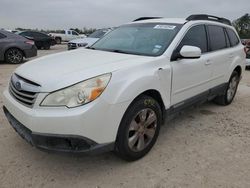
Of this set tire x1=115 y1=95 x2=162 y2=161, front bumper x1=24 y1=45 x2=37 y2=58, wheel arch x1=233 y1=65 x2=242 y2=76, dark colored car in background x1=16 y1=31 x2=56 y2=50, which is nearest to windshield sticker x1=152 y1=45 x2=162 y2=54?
tire x1=115 y1=95 x2=162 y2=161

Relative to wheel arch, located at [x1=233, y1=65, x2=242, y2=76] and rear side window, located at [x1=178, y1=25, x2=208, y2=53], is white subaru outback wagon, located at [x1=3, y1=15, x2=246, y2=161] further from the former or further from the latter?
wheel arch, located at [x1=233, y1=65, x2=242, y2=76]

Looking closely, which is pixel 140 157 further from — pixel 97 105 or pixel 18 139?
pixel 18 139

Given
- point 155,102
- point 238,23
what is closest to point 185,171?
point 155,102

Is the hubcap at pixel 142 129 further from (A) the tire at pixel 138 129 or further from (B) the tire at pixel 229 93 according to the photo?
(B) the tire at pixel 229 93

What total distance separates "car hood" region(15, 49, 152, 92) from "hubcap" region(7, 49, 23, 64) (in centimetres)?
833

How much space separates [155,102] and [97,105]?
98 cm

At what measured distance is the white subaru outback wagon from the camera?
2713mm

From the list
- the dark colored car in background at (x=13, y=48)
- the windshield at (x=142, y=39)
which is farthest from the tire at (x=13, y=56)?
the windshield at (x=142, y=39)

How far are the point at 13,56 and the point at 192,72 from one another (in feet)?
29.7

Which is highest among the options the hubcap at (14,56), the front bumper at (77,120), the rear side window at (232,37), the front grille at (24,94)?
the rear side window at (232,37)

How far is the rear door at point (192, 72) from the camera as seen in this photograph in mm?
3811

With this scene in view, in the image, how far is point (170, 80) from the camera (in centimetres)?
366

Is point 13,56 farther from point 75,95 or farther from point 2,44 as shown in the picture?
point 75,95

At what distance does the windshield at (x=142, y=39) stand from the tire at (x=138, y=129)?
748mm
